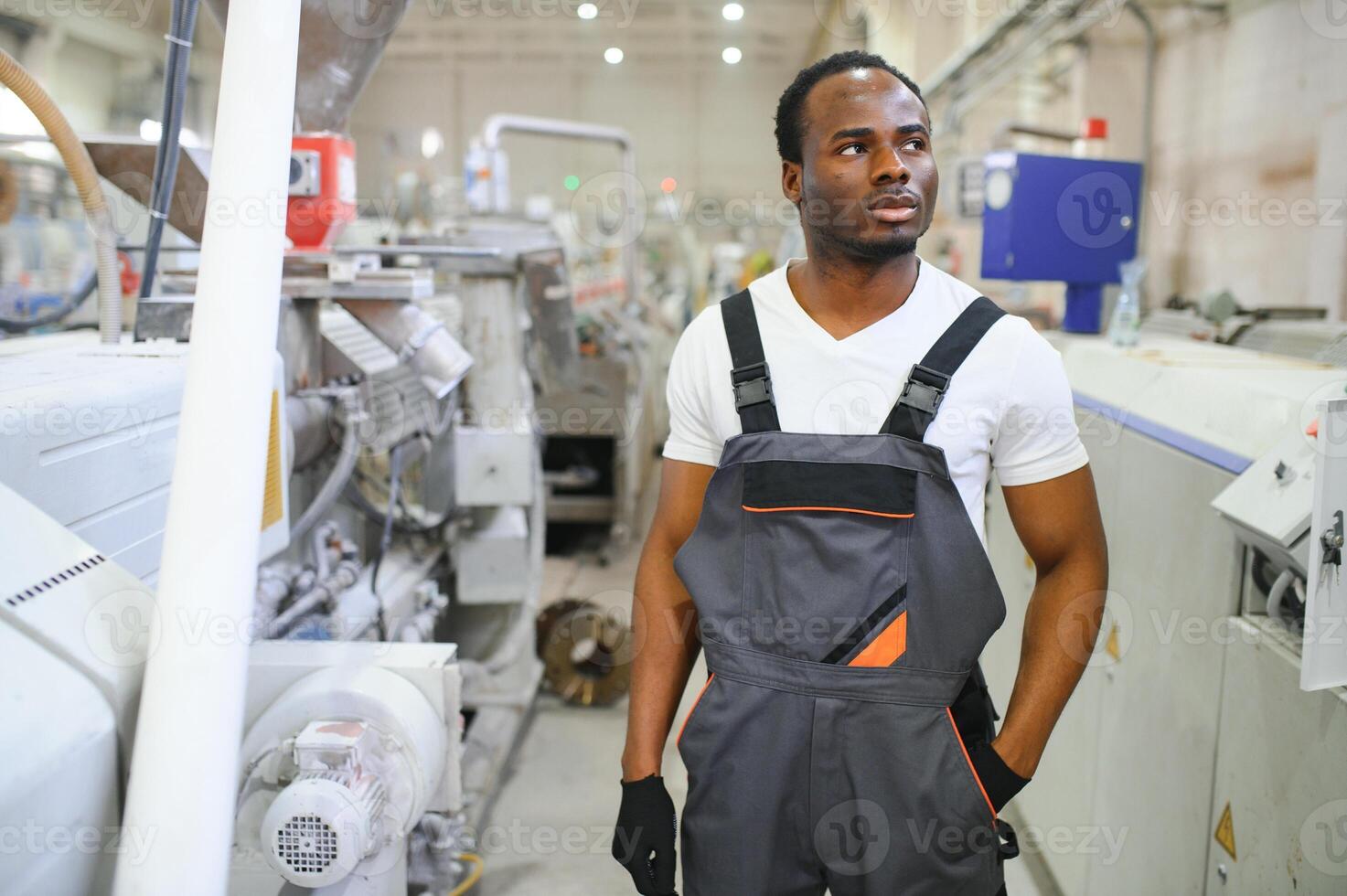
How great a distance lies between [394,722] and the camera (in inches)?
45.6

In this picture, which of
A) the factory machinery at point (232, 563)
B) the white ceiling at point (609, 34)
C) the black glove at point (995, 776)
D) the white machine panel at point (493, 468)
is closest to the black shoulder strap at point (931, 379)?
the black glove at point (995, 776)

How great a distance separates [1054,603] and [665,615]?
0.44 meters

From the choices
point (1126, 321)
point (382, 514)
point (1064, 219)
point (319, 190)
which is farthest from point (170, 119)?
point (1064, 219)

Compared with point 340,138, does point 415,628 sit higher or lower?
lower

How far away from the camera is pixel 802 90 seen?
1.17 m

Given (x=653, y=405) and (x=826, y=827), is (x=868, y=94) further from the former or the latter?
(x=653, y=405)

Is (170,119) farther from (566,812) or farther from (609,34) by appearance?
(609,34)

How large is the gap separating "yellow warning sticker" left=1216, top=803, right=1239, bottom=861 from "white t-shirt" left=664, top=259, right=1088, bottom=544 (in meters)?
0.72

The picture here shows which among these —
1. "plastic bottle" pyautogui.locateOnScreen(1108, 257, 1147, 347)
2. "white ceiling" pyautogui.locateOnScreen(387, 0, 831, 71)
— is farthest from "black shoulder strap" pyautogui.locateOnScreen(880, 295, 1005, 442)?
"white ceiling" pyautogui.locateOnScreen(387, 0, 831, 71)

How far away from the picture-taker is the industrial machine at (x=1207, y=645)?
1.27 meters

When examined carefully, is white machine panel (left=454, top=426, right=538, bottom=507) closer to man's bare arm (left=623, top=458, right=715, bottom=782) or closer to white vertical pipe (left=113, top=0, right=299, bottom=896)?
man's bare arm (left=623, top=458, right=715, bottom=782)

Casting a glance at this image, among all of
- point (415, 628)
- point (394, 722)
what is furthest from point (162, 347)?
point (415, 628)

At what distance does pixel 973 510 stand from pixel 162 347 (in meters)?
1.25

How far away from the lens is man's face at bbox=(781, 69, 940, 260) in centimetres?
108
